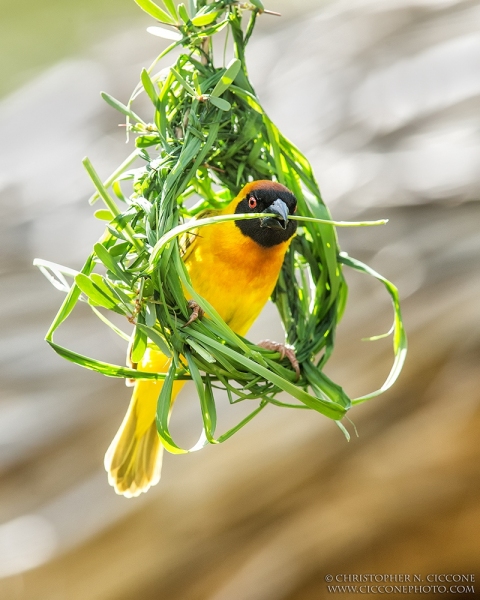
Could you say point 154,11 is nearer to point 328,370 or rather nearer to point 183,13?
point 183,13

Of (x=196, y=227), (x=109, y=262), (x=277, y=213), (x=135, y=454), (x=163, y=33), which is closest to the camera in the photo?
(x=196, y=227)

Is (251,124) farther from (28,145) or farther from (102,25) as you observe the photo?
(102,25)

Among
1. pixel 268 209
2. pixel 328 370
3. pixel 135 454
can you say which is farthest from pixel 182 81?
pixel 328 370

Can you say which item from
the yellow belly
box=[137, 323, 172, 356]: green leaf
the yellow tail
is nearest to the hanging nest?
box=[137, 323, 172, 356]: green leaf

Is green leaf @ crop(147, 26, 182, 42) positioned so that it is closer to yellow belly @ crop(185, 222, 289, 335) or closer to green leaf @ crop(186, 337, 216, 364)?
yellow belly @ crop(185, 222, 289, 335)

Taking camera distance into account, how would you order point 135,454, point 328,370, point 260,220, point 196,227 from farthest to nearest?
point 328,370, point 135,454, point 260,220, point 196,227

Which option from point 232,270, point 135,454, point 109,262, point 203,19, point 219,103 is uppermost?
point 203,19

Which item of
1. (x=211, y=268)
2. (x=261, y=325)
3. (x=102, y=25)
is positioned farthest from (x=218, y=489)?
(x=102, y=25)
